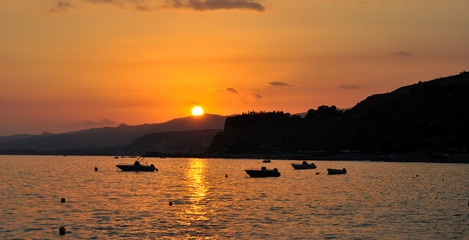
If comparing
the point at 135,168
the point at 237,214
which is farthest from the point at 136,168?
the point at 237,214

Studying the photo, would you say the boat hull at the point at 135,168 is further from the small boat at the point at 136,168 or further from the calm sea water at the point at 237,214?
the calm sea water at the point at 237,214

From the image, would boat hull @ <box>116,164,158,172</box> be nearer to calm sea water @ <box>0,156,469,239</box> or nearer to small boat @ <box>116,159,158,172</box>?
small boat @ <box>116,159,158,172</box>

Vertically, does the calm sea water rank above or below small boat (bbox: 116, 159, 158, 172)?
below

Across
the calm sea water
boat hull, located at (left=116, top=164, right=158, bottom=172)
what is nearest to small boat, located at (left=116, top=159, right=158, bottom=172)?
boat hull, located at (left=116, top=164, right=158, bottom=172)

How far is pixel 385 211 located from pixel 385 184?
44.2 metres

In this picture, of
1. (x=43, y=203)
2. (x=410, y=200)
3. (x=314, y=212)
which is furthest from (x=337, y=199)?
(x=43, y=203)

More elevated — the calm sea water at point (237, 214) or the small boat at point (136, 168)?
the small boat at point (136, 168)

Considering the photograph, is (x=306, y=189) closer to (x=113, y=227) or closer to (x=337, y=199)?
(x=337, y=199)

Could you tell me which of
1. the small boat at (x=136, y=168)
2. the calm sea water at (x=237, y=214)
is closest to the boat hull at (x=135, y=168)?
the small boat at (x=136, y=168)

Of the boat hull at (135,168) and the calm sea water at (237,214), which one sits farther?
the boat hull at (135,168)

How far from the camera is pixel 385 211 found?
202 feet

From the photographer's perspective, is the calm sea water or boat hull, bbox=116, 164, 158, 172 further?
boat hull, bbox=116, 164, 158, 172

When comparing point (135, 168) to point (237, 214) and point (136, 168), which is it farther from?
point (237, 214)

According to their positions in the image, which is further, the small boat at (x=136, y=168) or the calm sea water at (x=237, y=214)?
the small boat at (x=136, y=168)
